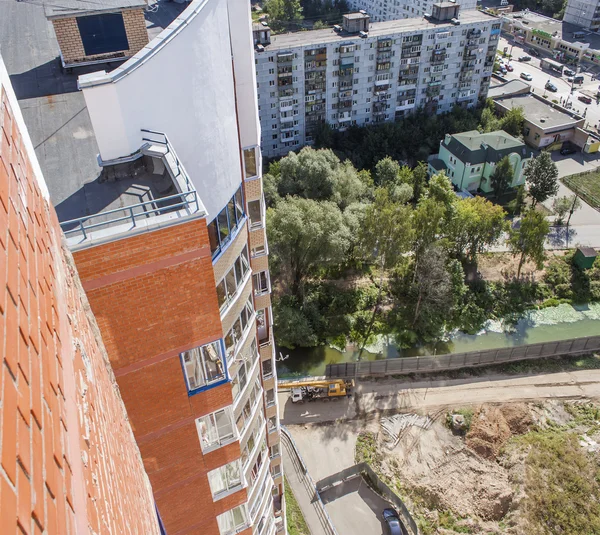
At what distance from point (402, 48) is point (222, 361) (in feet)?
165

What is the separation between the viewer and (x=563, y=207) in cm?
4266

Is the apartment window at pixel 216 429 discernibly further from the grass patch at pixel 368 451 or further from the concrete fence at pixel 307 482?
the grass patch at pixel 368 451

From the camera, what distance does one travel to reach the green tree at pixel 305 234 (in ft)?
103

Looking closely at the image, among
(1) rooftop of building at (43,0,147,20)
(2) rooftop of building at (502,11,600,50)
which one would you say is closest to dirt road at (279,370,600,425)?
(1) rooftop of building at (43,0,147,20)

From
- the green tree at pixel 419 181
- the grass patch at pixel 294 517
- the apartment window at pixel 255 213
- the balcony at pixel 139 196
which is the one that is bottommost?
the grass patch at pixel 294 517

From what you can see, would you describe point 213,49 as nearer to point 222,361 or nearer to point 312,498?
point 222,361

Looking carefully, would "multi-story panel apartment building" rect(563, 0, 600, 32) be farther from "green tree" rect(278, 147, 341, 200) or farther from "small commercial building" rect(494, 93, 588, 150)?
"green tree" rect(278, 147, 341, 200)

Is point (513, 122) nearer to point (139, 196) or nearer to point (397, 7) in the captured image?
point (397, 7)

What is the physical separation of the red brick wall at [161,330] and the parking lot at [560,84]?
2531 inches

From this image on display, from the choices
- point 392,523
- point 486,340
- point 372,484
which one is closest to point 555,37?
point 486,340

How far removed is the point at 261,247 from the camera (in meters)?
13.3

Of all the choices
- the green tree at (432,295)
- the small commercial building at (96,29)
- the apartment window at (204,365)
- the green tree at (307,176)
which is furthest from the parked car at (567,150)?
the apartment window at (204,365)

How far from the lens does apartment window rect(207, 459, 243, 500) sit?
9.94m

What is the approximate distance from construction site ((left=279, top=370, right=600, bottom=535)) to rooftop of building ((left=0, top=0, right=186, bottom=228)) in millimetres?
19823
